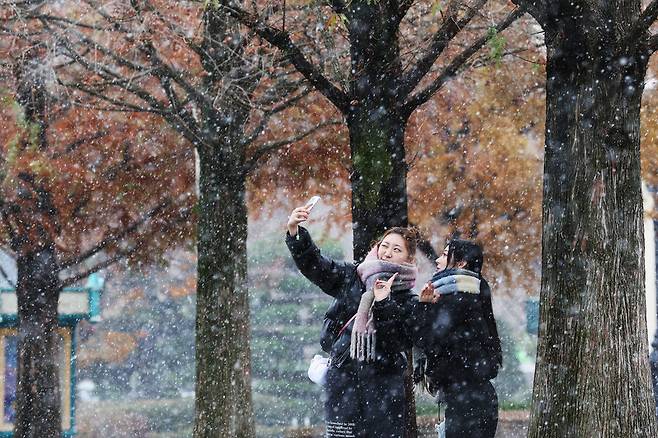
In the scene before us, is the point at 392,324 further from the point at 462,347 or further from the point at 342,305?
the point at 462,347

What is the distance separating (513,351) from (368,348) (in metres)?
27.0

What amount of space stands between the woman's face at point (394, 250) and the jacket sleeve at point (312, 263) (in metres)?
0.24

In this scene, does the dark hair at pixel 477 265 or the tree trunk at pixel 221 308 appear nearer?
the dark hair at pixel 477 265

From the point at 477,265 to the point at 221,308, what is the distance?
507 centimetres

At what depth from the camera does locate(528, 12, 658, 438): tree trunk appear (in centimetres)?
651

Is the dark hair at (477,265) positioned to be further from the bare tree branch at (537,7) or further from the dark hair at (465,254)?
the bare tree branch at (537,7)

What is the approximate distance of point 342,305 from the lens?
6129mm

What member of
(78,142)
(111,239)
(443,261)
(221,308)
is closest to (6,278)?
(111,239)

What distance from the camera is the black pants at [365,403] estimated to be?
5.89 meters

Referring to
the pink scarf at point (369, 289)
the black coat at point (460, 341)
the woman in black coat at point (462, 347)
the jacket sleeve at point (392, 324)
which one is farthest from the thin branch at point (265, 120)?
the jacket sleeve at point (392, 324)

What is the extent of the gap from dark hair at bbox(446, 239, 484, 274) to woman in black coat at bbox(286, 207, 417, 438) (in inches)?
17.8

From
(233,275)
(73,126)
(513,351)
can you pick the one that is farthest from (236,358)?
(513,351)

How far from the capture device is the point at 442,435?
6.59 meters

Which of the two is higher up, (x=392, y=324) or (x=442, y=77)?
(x=442, y=77)
